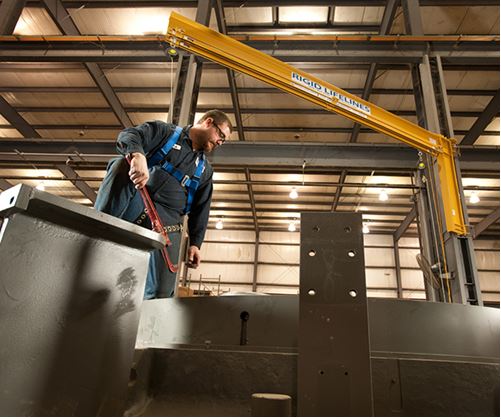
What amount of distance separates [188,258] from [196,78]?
13.0ft

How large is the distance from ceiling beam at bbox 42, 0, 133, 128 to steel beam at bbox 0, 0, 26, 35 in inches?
17.2

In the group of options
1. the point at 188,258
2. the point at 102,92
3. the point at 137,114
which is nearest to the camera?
the point at 188,258

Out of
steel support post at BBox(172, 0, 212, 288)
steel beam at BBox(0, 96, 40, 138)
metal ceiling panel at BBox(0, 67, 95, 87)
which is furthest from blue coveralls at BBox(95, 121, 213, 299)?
steel beam at BBox(0, 96, 40, 138)

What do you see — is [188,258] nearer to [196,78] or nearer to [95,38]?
[196,78]

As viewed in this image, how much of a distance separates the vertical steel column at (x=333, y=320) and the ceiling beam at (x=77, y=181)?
31.7ft

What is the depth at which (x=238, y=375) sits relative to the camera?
147cm

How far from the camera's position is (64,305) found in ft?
3.17

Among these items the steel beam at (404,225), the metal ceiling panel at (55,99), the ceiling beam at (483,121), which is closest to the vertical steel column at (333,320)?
the ceiling beam at (483,121)

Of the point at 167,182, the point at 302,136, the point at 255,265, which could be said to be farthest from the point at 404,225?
the point at 167,182

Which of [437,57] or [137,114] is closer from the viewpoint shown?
[437,57]

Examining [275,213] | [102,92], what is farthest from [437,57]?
[275,213]

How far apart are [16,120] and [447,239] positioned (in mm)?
9292

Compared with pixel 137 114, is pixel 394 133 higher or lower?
lower

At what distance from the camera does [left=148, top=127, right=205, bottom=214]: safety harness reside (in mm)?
2217
